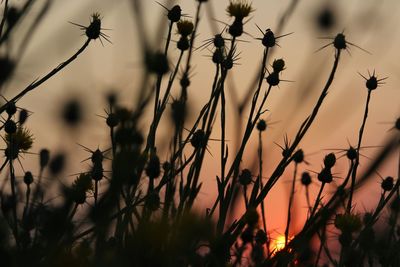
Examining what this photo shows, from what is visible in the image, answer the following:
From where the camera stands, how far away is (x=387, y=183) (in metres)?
4.25

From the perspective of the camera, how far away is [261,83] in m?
3.12

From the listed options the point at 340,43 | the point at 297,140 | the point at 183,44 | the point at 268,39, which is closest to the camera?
the point at 297,140

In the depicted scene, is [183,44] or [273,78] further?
[183,44]

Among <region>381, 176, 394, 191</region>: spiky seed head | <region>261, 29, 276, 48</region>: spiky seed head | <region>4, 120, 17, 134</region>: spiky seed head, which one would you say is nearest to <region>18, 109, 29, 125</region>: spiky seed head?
<region>4, 120, 17, 134</region>: spiky seed head

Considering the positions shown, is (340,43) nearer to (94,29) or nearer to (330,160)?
(330,160)

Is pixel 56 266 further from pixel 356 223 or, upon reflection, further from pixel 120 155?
pixel 356 223

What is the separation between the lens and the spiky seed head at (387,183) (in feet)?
13.7

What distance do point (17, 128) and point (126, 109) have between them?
2.23 m

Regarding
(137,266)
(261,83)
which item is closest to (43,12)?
(137,266)

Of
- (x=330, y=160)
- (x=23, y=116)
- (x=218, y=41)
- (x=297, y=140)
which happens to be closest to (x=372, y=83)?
(x=330, y=160)

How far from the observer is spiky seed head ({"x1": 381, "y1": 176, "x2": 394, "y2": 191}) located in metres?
4.18

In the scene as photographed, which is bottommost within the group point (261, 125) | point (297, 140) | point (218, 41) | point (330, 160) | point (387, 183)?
point (297, 140)

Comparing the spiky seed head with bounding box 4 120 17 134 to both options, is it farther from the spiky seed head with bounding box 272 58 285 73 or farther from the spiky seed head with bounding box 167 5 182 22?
the spiky seed head with bounding box 272 58 285 73

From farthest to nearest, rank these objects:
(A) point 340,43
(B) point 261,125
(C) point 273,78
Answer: (B) point 261,125 → (C) point 273,78 → (A) point 340,43
